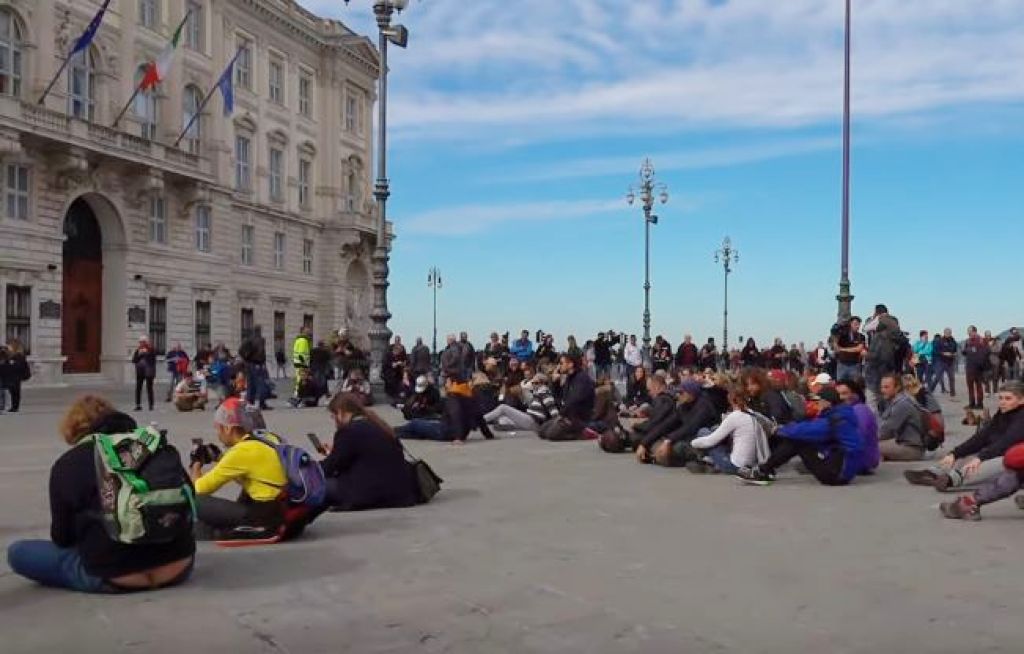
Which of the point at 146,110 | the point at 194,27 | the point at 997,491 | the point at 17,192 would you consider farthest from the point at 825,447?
the point at 194,27

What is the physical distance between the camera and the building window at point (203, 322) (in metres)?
39.5

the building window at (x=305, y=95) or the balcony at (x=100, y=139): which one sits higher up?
the building window at (x=305, y=95)

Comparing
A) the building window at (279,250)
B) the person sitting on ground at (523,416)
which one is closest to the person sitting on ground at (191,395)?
the person sitting on ground at (523,416)

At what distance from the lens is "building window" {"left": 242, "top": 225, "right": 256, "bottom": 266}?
4406 cm

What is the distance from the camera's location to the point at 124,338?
3478cm

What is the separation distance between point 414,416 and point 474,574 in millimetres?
10013

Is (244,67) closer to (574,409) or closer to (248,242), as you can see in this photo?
(248,242)

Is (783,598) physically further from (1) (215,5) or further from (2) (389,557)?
(1) (215,5)

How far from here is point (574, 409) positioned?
14898mm

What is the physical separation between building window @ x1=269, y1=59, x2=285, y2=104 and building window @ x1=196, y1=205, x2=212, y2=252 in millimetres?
8136

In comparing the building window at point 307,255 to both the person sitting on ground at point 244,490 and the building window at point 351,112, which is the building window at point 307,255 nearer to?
the building window at point 351,112

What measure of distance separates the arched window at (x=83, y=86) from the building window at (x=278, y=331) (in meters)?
14.5

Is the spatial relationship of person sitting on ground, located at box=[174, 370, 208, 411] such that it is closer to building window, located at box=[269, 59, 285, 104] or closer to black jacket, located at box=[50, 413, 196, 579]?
black jacket, located at box=[50, 413, 196, 579]

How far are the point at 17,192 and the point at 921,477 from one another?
28039 millimetres
